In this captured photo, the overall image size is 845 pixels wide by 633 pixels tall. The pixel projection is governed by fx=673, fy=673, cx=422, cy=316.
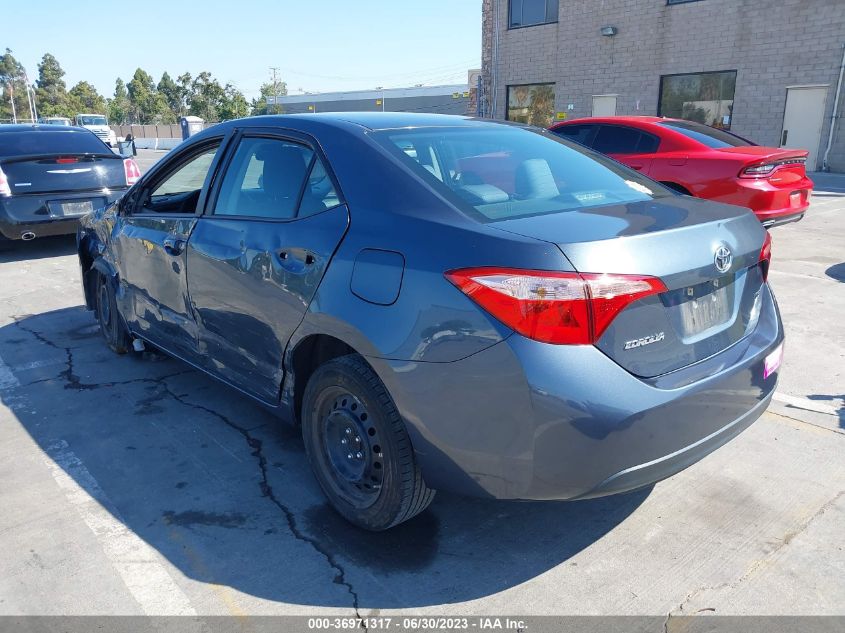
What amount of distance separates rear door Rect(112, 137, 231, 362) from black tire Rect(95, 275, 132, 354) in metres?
0.31

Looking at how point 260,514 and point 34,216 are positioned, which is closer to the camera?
point 260,514

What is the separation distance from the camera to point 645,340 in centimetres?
224

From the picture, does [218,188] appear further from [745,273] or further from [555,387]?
[745,273]

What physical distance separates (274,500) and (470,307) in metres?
1.53

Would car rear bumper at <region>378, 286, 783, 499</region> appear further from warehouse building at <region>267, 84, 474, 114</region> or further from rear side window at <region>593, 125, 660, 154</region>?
warehouse building at <region>267, 84, 474, 114</region>

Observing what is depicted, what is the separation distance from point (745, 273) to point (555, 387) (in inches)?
44.6

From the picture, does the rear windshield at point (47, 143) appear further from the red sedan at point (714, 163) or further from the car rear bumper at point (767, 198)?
the car rear bumper at point (767, 198)

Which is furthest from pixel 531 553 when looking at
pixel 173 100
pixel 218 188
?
pixel 173 100

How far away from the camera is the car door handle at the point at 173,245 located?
3.69m


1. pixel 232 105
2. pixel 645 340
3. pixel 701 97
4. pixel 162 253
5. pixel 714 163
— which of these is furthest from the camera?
pixel 232 105

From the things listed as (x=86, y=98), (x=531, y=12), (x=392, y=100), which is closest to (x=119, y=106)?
(x=86, y=98)

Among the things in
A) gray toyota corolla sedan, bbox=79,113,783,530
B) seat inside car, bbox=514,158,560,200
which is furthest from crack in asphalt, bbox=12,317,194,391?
seat inside car, bbox=514,158,560,200

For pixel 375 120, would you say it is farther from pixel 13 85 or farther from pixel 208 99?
pixel 13 85

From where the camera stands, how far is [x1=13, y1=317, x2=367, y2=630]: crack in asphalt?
2617 millimetres
